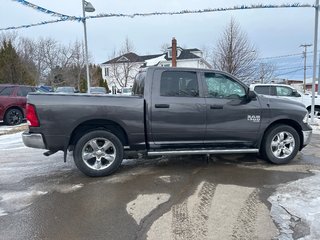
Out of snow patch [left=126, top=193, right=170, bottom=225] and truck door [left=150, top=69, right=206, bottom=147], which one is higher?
truck door [left=150, top=69, right=206, bottom=147]

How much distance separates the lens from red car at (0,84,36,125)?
41.7 ft

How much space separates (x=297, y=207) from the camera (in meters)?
4.05

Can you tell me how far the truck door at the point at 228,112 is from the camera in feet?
18.7

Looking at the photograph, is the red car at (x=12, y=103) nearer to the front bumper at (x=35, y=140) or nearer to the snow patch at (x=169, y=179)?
the front bumper at (x=35, y=140)

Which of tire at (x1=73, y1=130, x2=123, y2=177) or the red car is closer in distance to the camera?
tire at (x1=73, y1=130, x2=123, y2=177)

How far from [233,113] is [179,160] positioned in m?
1.63

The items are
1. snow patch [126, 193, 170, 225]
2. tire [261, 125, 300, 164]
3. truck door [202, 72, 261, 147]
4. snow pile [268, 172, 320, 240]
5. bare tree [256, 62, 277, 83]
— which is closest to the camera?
snow pile [268, 172, 320, 240]

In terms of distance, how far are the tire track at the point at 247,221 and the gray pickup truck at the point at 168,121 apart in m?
1.61

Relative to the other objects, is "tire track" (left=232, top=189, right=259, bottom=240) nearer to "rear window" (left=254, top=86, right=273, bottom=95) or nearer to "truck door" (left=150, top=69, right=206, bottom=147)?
"truck door" (left=150, top=69, right=206, bottom=147)

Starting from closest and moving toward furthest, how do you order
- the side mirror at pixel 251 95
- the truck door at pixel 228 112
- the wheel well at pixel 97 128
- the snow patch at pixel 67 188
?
1. the snow patch at pixel 67 188
2. the wheel well at pixel 97 128
3. the truck door at pixel 228 112
4. the side mirror at pixel 251 95

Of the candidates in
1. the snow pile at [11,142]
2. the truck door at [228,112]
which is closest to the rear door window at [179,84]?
the truck door at [228,112]

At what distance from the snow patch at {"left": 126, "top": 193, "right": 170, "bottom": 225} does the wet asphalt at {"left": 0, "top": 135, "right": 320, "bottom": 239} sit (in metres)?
0.04

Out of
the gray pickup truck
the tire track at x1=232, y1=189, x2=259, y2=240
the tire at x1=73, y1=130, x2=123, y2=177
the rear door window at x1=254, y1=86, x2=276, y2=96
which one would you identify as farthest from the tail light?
A: the rear door window at x1=254, y1=86, x2=276, y2=96

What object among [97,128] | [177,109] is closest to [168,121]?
[177,109]
